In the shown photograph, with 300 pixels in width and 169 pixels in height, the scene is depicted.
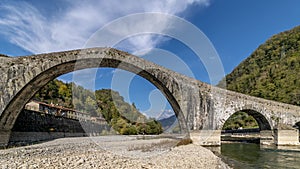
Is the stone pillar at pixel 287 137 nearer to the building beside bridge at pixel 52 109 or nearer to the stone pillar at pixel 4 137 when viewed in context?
the stone pillar at pixel 4 137

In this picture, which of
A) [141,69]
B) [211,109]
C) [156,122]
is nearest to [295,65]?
[156,122]

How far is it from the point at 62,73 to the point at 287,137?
25120 mm

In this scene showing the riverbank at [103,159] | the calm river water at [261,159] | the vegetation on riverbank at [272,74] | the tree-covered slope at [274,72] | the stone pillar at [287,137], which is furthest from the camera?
the vegetation on riverbank at [272,74]

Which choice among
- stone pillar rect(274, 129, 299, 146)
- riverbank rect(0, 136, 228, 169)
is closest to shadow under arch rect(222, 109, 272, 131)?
stone pillar rect(274, 129, 299, 146)

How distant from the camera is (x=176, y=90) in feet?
70.4

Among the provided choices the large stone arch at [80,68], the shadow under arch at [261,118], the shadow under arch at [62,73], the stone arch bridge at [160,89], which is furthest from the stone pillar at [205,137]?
the shadow under arch at [261,118]

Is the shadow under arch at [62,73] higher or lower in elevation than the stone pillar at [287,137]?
higher

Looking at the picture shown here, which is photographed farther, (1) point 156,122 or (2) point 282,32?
(2) point 282,32

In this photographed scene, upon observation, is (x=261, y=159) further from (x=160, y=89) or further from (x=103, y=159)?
(x=160, y=89)

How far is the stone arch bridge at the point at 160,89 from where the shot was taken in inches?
641

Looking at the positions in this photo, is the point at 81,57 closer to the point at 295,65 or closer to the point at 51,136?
the point at 51,136

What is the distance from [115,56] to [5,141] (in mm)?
10359

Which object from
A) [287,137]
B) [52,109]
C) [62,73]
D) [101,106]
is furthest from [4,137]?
[101,106]

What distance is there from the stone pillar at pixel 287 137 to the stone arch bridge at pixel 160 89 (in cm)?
102
